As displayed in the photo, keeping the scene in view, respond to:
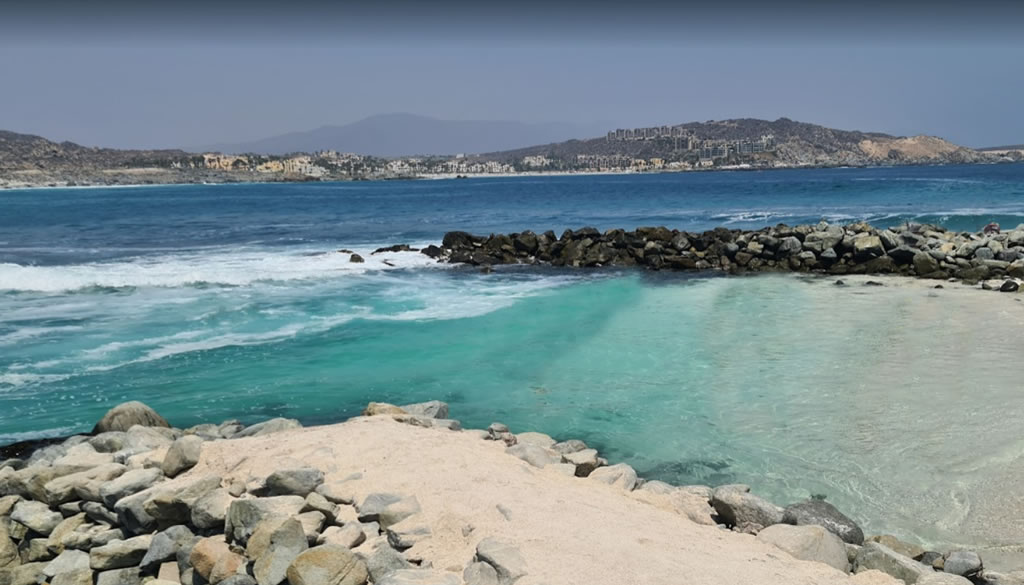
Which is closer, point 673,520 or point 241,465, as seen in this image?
point 673,520

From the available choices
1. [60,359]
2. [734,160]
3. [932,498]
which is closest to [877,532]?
[932,498]

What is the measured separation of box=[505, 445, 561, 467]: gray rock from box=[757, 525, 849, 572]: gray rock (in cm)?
197

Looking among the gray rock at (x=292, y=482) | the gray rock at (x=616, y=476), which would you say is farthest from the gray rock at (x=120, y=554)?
the gray rock at (x=616, y=476)

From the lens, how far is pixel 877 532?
559 centimetres

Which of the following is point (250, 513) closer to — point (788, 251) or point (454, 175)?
point (788, 251)

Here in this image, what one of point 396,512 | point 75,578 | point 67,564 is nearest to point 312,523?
point 396,512

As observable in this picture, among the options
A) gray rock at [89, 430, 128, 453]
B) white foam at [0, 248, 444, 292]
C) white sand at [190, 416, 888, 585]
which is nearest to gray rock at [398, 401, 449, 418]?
white sand at [190, 416, 888, 585]

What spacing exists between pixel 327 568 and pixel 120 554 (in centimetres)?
183

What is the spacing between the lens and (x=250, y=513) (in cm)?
475

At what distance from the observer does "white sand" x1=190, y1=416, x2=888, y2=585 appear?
409cm

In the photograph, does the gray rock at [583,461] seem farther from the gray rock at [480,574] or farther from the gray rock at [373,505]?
the gray rock at [480,574]

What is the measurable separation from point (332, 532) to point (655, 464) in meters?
3.43

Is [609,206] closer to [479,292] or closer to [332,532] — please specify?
[479,292]

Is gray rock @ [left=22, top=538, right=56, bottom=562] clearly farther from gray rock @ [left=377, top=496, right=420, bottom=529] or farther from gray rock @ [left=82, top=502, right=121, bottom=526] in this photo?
gray rock @ [left=377, top=496, right=420, bottom=529]
